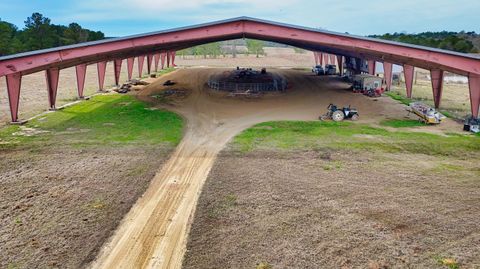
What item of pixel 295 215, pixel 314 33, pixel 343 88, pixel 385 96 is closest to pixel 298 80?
pixel 343 88

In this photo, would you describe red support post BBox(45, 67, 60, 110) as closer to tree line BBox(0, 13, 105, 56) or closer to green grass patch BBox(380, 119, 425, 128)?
green grass patch BBox(380, 119, 425, 128)

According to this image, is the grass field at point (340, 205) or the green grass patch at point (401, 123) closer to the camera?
the grass field at point (340, 205)

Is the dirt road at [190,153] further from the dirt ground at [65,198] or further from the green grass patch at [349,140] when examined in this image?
the green grass patch at [349,140]

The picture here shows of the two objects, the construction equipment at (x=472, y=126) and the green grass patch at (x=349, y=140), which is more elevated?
the construction equipment at (x=472, y=126)

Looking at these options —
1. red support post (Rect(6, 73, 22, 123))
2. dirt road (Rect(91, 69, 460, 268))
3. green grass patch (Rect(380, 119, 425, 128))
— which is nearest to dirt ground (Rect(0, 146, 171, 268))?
dirt road (Rect(91, 69, 460, 268))

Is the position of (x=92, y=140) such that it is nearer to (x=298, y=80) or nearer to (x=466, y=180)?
(x=466, y=180)

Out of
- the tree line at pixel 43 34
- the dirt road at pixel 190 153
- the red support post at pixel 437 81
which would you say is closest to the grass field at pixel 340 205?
the dirt road at pixel 190 153
